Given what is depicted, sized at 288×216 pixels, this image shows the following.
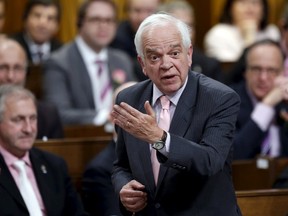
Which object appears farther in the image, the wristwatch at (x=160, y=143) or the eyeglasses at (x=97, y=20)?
the eyeglasses at (x=97, y=20)

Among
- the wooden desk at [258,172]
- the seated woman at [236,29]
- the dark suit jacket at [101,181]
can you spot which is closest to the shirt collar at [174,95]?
the dark suit jacket at [101,181]

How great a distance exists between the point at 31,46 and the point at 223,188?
3908 mm

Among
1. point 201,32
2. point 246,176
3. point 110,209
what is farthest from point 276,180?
point 201,32

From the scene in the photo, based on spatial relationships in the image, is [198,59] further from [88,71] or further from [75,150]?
[75,150]

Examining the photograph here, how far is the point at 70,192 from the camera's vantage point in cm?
389

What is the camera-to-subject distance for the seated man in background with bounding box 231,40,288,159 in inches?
182

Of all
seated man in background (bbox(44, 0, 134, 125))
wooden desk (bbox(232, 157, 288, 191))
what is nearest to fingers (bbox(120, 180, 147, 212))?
wooden desk (bbox(232, 157, 288, 191))

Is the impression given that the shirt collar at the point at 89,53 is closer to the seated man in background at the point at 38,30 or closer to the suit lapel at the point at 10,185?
the seated man in background at the point at 38,30

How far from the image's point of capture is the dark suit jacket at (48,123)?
4.69m

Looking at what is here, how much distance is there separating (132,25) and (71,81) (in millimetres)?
1096

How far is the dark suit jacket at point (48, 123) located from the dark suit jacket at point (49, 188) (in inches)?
30.2

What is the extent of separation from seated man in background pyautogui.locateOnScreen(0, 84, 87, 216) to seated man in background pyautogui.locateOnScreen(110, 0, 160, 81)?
2.58 m

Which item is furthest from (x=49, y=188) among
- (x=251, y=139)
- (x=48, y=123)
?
(x=251, y=139)

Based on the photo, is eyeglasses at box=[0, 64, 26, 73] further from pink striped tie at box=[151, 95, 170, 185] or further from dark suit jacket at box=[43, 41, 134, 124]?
pink striped tie at box=[151, 95, 170, 185]
